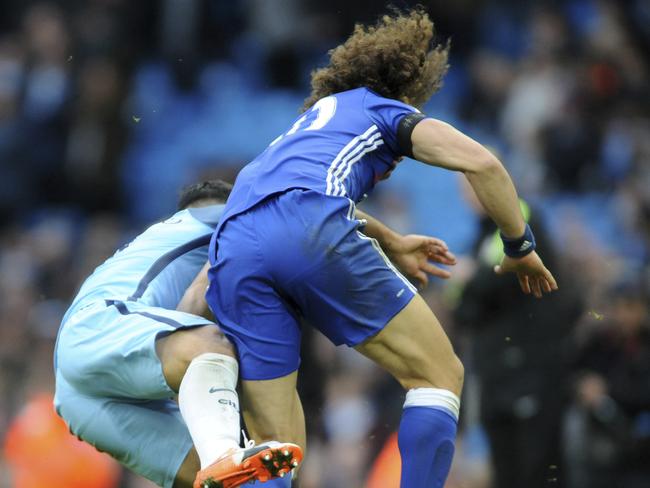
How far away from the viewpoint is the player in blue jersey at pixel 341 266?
487 centimetres

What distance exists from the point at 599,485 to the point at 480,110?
4134 mm

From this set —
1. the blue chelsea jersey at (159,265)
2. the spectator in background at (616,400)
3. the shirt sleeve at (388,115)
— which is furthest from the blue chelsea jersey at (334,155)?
the spectator in background at (616,400)

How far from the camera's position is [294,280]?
16.0ft

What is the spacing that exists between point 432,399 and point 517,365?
3407 millimetres

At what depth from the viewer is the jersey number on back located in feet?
17.0

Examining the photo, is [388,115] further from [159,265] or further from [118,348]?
[118,348]

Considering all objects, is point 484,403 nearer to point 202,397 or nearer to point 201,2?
point 202,397

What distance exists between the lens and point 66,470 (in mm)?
8828

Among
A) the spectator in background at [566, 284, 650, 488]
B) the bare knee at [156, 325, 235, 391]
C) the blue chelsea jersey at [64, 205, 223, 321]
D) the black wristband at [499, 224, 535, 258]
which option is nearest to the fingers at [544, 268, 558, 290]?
the black wristband at [499, 224, 535, 258]

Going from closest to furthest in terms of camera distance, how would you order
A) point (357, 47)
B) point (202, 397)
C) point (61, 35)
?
1. point (202, 397)
2. point (357, 47)
3. point (61, 35)

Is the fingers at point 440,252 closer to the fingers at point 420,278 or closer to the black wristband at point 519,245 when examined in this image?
the fingers at point 420,278

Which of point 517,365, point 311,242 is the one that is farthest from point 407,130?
point 517,365

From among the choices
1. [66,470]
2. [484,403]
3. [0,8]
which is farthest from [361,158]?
[0,8]

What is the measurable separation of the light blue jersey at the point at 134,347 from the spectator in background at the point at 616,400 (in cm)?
340
